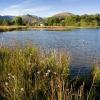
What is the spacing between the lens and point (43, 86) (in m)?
5.70

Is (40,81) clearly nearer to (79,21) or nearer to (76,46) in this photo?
(76,46)

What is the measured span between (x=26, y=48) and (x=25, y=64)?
10.1 feet

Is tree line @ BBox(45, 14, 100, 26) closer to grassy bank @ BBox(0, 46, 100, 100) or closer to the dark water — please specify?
the dark water

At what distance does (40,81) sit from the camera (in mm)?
5785

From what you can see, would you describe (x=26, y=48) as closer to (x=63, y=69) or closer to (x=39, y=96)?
(x=63, y=69)

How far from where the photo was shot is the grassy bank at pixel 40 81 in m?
4.86

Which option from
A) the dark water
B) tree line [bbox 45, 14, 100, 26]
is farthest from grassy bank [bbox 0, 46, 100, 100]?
tree line [bbox 45, 14, 100, 26]

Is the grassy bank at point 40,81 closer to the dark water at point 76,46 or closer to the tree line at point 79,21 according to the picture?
the dark water at point 76,46

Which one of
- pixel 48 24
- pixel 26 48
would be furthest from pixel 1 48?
pixel 48 24

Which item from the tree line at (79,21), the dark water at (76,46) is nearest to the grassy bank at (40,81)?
the dark water at (76,46)

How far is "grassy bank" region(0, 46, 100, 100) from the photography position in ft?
15.9

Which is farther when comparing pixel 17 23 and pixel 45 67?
pixel 17 23

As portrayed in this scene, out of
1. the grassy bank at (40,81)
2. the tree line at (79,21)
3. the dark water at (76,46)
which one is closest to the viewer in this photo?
the grassy bank at (40,81)

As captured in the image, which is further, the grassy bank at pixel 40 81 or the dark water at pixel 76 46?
the dark water at pixel 76 46
